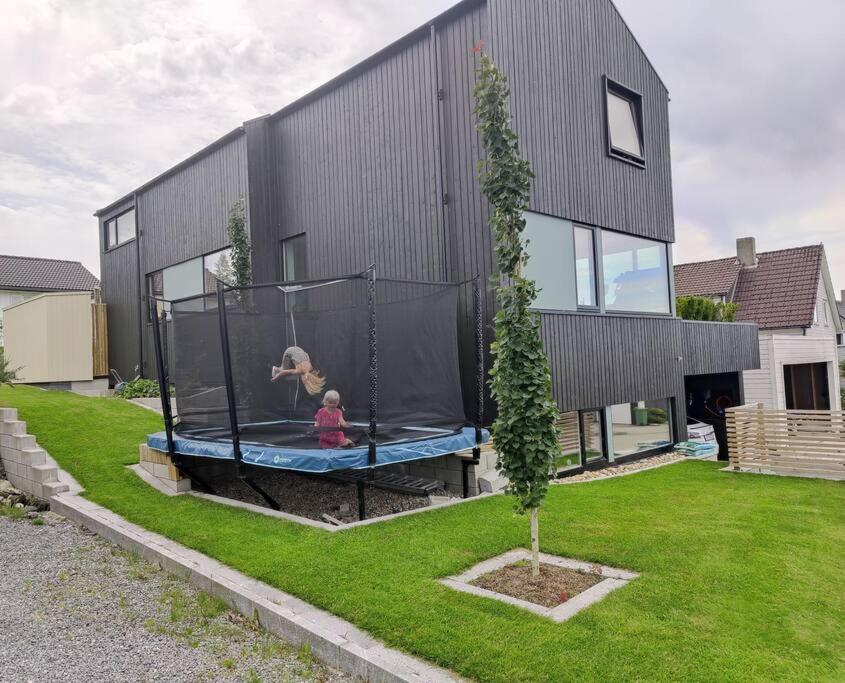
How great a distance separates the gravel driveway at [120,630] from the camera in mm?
3471

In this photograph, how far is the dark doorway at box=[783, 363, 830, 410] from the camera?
19.7 meters

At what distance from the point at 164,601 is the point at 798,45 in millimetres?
13741

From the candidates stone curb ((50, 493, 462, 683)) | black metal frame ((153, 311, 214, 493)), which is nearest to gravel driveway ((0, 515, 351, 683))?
stone curb ((50, 493, 462, 683))

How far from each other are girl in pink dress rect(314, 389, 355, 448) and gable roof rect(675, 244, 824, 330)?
20.4 metres

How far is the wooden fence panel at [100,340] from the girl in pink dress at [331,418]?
471 inches

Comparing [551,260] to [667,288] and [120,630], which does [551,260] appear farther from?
[120,630]

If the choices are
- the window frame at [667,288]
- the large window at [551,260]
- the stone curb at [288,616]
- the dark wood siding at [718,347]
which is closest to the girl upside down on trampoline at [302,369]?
the stone curb at [288,616]

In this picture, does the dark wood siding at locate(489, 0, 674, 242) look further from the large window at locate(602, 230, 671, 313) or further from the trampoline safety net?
the trampoline safety net

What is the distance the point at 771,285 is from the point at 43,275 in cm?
3406

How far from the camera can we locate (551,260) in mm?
8875

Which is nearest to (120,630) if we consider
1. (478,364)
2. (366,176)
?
(478,364)

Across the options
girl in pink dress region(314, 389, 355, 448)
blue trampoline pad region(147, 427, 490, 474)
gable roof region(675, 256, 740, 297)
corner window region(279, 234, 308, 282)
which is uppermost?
gable roof region(675, 256, 740, 297)

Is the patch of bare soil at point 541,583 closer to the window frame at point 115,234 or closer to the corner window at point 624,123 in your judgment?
the corner window at point 624,123

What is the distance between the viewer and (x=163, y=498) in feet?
22.5
